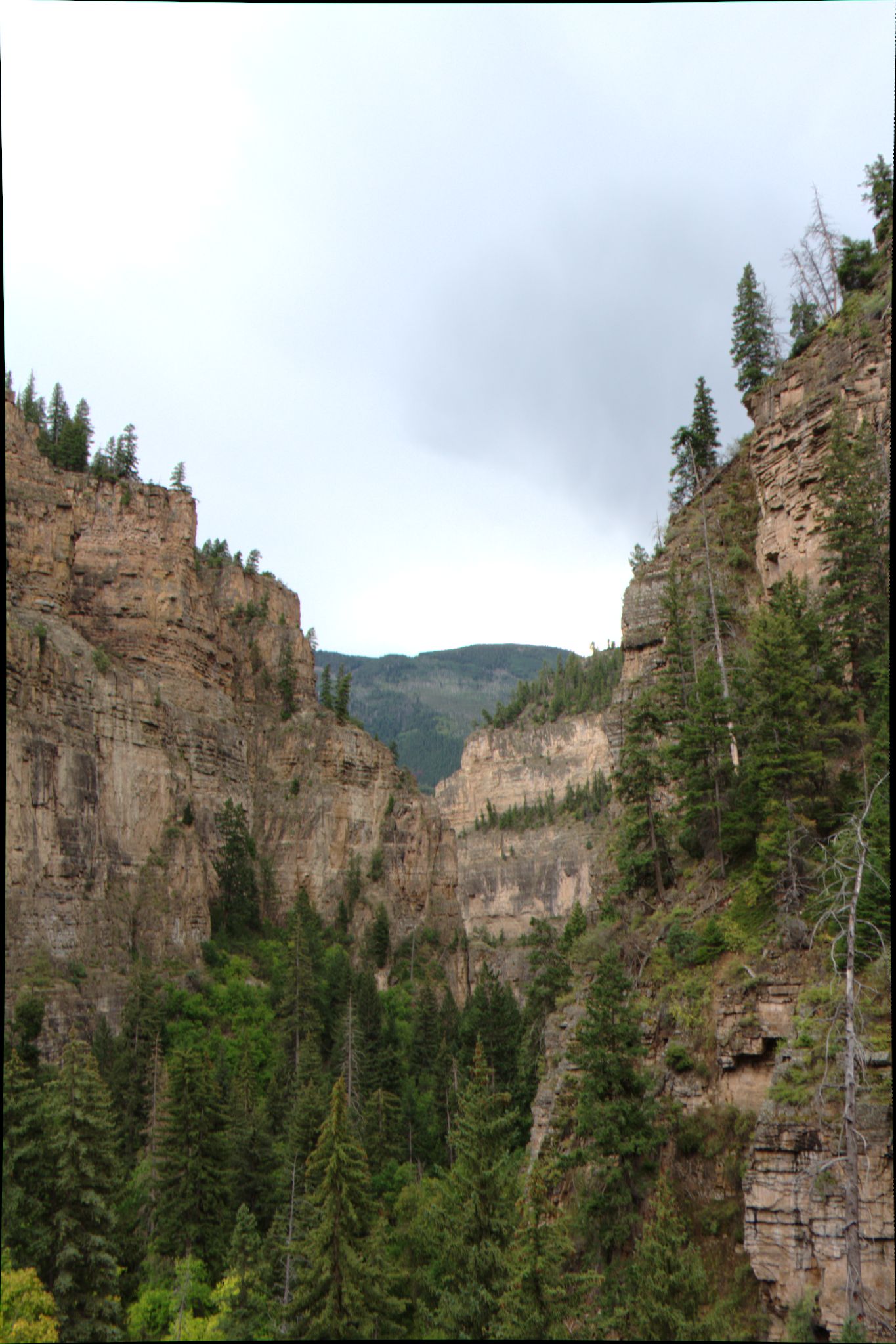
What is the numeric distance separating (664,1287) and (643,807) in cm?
1718

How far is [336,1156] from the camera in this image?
82.5 feet

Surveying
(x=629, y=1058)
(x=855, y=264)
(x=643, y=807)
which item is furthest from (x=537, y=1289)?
(x=855, y=264)

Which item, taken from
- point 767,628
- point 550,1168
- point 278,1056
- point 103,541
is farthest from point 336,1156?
point 103,541

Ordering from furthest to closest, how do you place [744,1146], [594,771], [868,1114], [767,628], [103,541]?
[594,771]
[103,541]
[767,628]
[744,1146]
[868,1114]

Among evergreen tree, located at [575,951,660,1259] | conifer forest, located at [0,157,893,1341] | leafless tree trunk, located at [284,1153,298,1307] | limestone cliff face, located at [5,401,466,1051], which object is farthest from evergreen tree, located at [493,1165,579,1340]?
limestone cliff face, located at [5,401,466,1051]

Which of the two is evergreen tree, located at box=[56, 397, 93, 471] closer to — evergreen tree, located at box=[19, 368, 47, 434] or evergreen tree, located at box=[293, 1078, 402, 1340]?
evergreen tree, located at box=[19, 368, 47, 434]

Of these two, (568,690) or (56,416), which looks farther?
(568,690)

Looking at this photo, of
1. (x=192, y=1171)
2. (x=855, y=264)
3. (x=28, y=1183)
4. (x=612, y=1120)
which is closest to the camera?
(x=612, y=1120)

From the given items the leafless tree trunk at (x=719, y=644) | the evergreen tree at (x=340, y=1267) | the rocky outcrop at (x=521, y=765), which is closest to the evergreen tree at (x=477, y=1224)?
the evergreen tree at (x=340, y=1267)

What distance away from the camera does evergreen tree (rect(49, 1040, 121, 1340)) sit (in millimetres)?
26375

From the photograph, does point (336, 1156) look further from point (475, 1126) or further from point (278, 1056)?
point (278, 1056)

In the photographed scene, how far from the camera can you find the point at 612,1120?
2247 cm

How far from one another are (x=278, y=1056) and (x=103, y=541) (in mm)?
35999

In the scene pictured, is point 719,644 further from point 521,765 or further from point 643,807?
point 521,765
